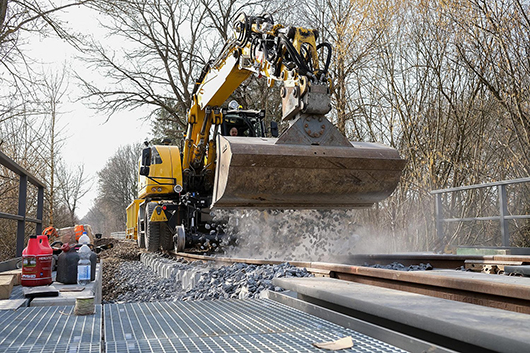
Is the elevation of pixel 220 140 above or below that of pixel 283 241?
above

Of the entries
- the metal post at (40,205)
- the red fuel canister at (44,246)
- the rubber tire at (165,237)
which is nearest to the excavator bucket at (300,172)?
the red fuel canister at (44,246)

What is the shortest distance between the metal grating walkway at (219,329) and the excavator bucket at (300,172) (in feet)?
8.23

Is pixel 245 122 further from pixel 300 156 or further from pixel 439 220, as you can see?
pixel 300 156

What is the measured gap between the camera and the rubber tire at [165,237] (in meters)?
11.2

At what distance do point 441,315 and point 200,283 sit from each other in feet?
12.6

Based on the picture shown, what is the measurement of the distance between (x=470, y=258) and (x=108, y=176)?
57.0 m

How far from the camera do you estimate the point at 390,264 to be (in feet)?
19.4

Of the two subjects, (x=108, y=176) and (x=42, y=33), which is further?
(x=108, y=176)

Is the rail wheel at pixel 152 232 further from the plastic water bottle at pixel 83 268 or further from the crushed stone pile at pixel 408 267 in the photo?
the plastic water bottle at pixel 83 268

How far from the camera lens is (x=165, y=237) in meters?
11.2

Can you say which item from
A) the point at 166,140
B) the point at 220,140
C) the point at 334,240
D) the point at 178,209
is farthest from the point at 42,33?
the point at 334,240

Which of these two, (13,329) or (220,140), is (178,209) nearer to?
(220,140)

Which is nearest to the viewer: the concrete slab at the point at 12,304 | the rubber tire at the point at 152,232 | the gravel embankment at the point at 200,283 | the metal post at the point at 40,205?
the concrete slab at the point at 12,304

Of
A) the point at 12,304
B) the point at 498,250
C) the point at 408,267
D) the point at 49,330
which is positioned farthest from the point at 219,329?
the point at 498,250
